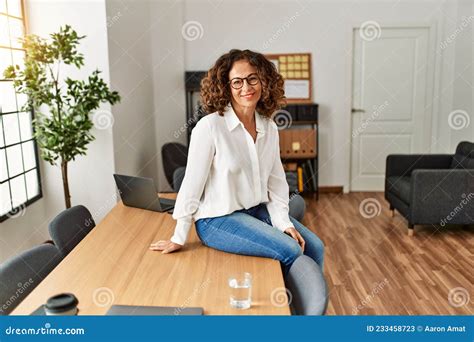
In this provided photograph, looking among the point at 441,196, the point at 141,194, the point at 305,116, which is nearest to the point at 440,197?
the point at 441,196

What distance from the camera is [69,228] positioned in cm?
223

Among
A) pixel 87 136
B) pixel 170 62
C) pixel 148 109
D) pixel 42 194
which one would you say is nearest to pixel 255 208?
pixel 87 136

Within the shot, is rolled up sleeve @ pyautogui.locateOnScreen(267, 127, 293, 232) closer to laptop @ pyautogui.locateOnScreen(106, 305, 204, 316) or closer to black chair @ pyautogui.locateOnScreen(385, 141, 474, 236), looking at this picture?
laptop @ pyautogui.locateOnScreen(106, 305, 204, 316)

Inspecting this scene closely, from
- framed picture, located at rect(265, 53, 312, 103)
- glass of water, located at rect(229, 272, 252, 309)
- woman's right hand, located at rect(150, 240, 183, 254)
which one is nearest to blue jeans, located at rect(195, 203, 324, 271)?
woman's right hand, located at rect(150, 240, 183, 254)

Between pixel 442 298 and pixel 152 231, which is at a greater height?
pixel 152 231

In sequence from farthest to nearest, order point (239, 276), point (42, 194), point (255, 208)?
point (42, 194) < point (255, 208) < point (239, 276)

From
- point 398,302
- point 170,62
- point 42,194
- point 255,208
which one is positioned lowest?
point 398,302

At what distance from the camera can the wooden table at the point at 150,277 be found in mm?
1394

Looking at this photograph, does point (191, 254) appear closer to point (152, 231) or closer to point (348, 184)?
point (152, 231)

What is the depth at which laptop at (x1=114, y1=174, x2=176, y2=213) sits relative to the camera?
2303 millimetres

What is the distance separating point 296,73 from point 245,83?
12.9 ft

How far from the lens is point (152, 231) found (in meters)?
2.05

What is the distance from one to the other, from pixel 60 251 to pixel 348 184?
4.37m
